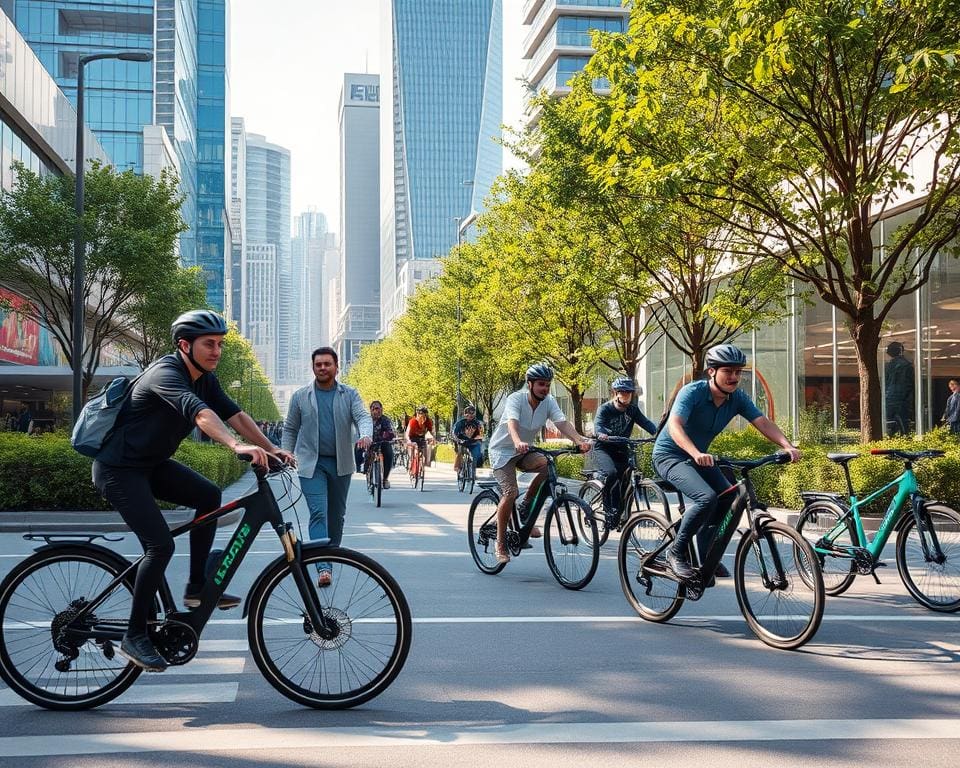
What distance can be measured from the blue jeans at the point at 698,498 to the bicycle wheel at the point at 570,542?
152 centimetres

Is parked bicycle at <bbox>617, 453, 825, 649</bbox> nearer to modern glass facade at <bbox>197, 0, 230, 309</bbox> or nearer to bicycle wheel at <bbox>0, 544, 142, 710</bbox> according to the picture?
bicycle wheel at <bbox>0, 544, 142, 710</bbox>

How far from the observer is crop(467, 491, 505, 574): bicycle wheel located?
978cm

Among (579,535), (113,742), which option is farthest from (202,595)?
(579,535)

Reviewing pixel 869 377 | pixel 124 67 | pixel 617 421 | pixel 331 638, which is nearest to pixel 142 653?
pixel 331 638

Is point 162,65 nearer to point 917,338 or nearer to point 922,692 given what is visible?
point 917,338

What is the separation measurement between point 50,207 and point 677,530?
2270cm

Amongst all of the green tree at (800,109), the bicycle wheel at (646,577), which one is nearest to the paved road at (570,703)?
the bicycle wheel at (646,577)

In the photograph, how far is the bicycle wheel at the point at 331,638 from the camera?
5.03 m

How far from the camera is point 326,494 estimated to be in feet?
29.3

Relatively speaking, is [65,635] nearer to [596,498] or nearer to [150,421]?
[150,421]

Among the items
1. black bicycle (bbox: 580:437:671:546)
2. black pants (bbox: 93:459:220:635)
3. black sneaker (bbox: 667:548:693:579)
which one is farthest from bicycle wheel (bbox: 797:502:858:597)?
black pants (bbox: 93:459:220:635)

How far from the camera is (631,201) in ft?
61.2

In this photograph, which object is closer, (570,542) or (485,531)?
(570,542)

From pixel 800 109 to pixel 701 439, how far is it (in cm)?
880
